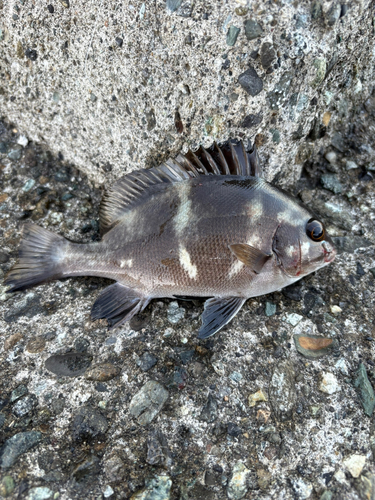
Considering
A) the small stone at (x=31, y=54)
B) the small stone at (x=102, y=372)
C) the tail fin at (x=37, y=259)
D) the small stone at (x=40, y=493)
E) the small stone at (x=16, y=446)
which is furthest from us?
the small stone at (x=31, y=54)

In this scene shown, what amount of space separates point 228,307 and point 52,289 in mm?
1231

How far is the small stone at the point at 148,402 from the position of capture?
2209 millimetres

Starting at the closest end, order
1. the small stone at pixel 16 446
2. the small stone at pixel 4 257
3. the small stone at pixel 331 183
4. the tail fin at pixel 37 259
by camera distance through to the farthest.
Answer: the small stone at pixel 16 446 < the tail fin at pixel 37 259 < the small stone at pixel 4 257 < the small stone at pixel 331 183

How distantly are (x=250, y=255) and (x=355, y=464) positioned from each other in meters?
1.20

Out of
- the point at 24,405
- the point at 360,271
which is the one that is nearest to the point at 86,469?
the point at 24,405

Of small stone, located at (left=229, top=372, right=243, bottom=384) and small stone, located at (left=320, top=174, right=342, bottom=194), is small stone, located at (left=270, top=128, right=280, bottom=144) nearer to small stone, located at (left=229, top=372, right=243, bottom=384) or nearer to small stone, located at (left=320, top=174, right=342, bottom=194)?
small stone, located at (left=320, top=174, right=342, bottom=194)

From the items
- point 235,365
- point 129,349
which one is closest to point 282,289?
point 235,365

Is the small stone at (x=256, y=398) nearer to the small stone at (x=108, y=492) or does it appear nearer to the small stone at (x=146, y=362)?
the small stone at (x=146, y=362)

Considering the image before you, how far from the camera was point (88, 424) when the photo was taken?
2.18m

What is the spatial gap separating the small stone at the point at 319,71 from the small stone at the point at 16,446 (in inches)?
104

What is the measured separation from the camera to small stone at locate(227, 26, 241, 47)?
7.93 feet

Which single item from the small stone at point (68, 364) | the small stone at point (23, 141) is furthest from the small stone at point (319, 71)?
the small stone at point (23, 141)

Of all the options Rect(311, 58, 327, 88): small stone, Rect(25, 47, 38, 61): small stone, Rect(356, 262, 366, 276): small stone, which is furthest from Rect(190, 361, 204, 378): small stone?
Rect(25, 47, 38, 61): small stone

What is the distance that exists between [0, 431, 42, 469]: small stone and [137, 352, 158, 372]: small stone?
627mm
